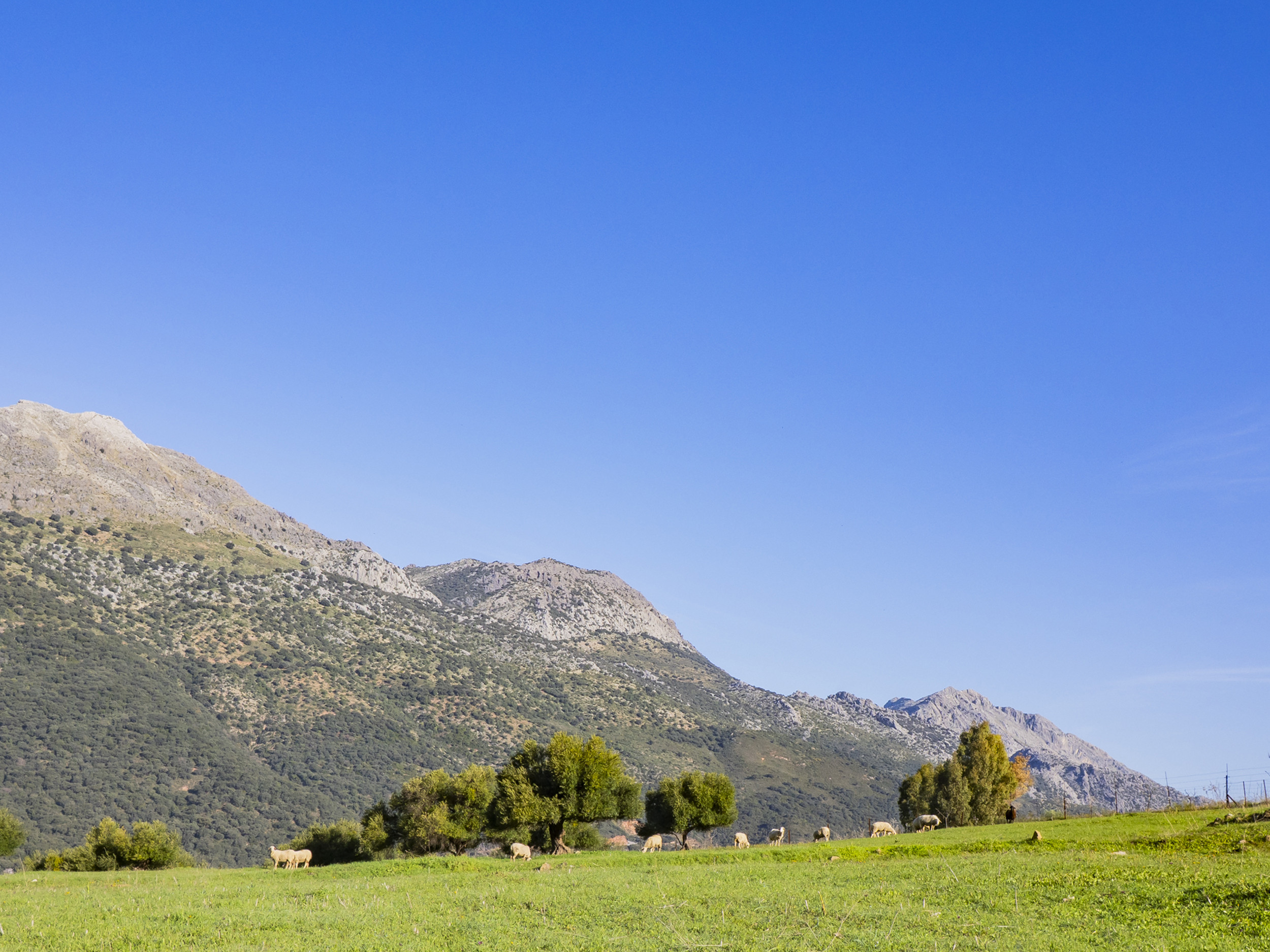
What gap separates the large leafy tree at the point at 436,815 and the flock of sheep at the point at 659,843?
8765 millimetres

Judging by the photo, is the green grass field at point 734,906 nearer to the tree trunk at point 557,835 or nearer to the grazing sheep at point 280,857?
the grazing sheep at point 280,857

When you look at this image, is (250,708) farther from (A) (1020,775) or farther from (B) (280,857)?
(A) (1020,775)

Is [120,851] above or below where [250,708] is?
below

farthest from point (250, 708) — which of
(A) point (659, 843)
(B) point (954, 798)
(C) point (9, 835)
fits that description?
(B) point (954, 798)

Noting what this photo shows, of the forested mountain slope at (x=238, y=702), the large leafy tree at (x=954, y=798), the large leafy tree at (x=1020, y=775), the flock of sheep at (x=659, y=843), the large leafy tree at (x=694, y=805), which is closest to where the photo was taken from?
the flock of sheep at (x=659, y=843)

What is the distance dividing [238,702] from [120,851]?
76532mm

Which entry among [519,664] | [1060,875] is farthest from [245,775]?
[1060,875]

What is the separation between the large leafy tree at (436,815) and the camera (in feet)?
246

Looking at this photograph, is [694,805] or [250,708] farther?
[250,708]

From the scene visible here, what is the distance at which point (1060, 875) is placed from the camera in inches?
1132

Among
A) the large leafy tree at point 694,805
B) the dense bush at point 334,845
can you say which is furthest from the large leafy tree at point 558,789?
the dense bush at point 334,845

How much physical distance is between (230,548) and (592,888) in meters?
184

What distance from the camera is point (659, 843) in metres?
68.9

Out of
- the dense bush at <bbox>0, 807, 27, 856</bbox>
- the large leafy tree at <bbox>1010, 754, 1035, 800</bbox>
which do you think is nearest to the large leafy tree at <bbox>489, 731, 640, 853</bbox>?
the large leafy tree at <bbox>1010, 754, 1035, 800</bbox>
